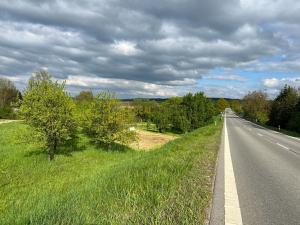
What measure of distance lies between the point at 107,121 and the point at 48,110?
18.6 ft

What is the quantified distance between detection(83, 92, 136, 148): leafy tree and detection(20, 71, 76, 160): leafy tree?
4.01 metres

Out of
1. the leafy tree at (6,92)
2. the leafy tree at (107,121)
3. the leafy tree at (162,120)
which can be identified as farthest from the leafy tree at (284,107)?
the leafy tree at (6,92)

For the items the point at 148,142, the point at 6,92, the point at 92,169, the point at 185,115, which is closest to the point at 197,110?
the point at 185,115

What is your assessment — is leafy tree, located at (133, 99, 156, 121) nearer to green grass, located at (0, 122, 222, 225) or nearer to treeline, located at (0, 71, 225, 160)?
treeline, located at (0, 71, 225, 160)

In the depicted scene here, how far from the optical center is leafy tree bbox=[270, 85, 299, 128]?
2334 inches

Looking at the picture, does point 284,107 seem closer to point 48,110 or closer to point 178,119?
point 178,119

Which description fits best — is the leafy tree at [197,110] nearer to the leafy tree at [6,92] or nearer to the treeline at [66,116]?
the treeline at [66,116]

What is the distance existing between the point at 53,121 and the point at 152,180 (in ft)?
44.3

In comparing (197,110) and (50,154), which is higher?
(197,110)

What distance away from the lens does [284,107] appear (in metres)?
61.0

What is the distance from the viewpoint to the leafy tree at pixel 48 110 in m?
→ 18.2

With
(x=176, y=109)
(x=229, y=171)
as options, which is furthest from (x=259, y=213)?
(x=176, y=109)

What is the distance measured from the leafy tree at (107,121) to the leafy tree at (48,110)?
158 inches

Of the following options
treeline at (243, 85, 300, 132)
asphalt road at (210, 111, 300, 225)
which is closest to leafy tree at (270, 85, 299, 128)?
treeline at (243, 85, 300, 132)
